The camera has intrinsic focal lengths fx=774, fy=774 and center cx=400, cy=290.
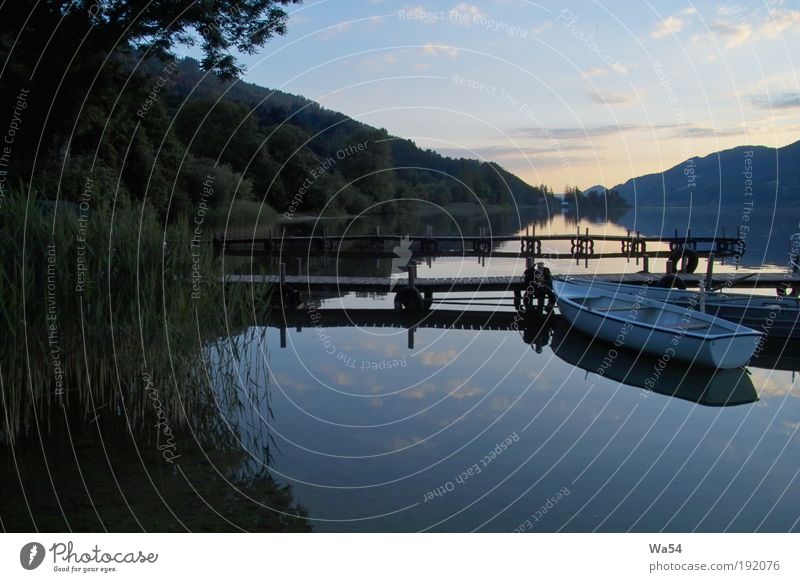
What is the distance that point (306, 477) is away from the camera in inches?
298

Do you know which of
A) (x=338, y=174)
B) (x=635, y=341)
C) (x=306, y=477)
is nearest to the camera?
(x=306, y=477)

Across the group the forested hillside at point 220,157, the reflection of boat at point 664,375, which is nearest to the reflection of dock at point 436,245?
the forested hillside at point 220,157

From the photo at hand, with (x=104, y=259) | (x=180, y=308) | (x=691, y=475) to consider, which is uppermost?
(x=104, y=259)

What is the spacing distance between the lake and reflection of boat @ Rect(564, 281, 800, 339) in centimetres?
203

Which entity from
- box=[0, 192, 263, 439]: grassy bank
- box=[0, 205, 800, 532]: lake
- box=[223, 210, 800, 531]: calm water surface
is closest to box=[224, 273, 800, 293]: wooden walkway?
box=[223, 210, 800, 531]: calm water surface

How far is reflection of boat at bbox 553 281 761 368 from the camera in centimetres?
1234

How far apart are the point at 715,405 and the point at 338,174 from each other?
42.3m

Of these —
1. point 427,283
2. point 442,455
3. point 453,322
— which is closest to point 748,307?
point 453,322

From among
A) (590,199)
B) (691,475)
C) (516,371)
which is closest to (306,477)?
(691,475)

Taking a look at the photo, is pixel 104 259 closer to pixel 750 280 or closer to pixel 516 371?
pixel 516 371

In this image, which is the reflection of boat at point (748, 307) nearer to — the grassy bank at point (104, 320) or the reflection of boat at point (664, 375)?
the reflection of boat at point (664, 375)

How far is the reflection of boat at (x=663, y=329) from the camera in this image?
40.5 feet

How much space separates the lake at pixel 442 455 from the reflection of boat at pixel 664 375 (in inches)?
2.2

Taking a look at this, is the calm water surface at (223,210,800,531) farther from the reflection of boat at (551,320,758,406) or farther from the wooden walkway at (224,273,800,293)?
the wooden walkway at (224,273,800,293)
